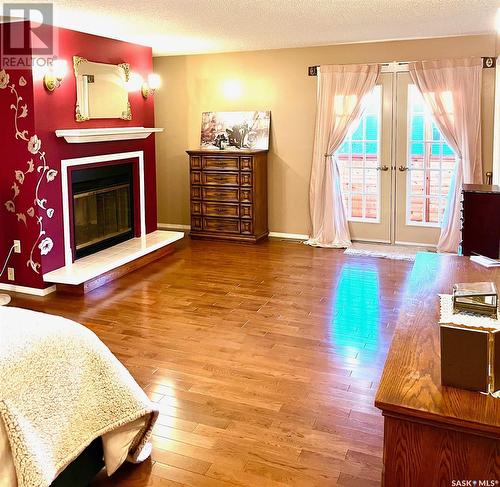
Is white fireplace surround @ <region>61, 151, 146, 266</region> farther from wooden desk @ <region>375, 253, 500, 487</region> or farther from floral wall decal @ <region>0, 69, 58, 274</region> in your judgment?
wooden desk @ <region>375, 253, 500, 487</region>

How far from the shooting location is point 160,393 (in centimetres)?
325

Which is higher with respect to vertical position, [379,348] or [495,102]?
[495,102]

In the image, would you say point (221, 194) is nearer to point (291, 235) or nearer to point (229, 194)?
point (229, 194)

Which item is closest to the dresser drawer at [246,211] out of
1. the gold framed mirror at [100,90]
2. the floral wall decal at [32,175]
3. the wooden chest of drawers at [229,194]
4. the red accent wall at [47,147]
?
the wooden chest of drawers at [229,194]

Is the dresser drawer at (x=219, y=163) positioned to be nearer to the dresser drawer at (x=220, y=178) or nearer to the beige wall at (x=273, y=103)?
the dresser drawer at (x=220, y=178)

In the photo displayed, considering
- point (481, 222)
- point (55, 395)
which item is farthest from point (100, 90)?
point (55, 395)

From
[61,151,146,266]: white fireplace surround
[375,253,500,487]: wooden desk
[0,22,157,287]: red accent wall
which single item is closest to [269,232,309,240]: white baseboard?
[61,151,146,266]: white fireplace surround

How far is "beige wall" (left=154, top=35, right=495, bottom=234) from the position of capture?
652 centimetres

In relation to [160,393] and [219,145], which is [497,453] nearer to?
[160,393]

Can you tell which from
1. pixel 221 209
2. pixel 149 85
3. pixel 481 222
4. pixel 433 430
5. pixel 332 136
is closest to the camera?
pixel 433 430

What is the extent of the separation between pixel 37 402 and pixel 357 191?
17.8 feet

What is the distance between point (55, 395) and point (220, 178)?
5.11 m

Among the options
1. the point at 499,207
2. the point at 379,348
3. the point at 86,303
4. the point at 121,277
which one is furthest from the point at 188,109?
the point at 379,348

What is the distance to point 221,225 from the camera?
721cm
